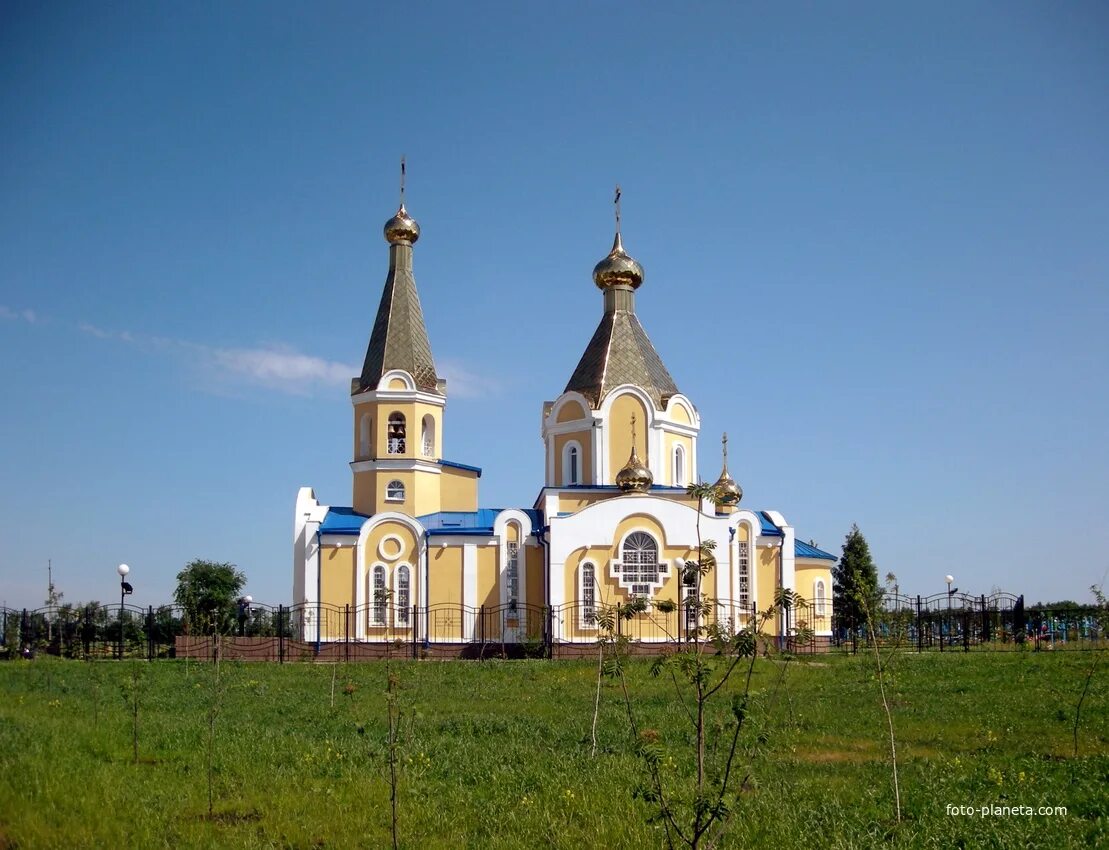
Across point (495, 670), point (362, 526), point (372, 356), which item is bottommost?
point (495, 670)

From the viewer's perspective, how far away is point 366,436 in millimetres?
34156

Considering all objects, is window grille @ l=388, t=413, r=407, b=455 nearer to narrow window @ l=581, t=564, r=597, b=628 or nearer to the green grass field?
narrow window @ l=581, t=564, r=597, b=628

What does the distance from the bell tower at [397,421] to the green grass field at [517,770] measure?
585 inches

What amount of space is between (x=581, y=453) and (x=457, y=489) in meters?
4.06

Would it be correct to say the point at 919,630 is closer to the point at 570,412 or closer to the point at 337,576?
the point at 570,412

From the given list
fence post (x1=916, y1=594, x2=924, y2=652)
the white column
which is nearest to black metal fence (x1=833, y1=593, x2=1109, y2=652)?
fence post (x1=916, y1=594, x2=924, y2=652)

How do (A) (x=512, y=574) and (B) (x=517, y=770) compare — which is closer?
(B) (x=517, y=770)

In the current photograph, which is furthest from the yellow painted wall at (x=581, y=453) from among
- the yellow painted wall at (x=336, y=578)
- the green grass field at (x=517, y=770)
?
the green grass field at (x=517, y=770)

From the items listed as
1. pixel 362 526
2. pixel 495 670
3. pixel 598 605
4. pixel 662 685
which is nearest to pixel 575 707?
pixel 662 685

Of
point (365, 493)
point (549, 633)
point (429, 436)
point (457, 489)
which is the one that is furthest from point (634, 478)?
point (365, 493)

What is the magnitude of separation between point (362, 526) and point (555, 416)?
732cm

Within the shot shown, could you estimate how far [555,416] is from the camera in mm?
35812

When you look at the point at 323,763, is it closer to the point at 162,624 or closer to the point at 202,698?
the point at 202,698

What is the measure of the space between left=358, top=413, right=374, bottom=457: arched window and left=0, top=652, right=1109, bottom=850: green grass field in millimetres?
15515
